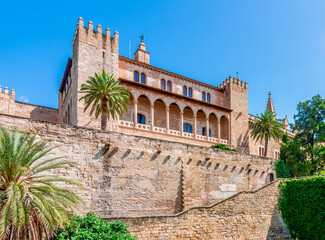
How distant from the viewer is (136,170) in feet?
55.3

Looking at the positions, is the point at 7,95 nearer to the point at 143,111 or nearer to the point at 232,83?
the point at 143,111

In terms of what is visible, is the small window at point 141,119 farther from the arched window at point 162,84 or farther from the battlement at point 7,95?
the battlement at point 7,95

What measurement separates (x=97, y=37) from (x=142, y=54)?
8193 mm

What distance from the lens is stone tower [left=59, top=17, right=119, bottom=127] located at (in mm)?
24891

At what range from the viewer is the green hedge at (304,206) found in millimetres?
18156

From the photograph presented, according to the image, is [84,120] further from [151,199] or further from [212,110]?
[212,110]

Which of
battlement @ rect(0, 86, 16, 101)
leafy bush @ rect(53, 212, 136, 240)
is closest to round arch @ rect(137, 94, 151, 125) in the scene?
battlement @ rect(0, 86, 16, 101)

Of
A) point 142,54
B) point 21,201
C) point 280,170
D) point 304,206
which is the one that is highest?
point 142,54

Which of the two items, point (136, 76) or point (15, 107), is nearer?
point (136, 76)

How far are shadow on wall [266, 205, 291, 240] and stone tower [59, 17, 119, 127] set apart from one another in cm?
1633

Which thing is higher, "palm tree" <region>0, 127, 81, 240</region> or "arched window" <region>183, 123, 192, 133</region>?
"arched window" <region>183, 123, 192, 133</region>

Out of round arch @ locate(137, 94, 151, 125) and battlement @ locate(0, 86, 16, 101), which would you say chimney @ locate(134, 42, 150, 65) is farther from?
battlement @ locate(0, 86, 16, 101)

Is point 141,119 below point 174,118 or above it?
below

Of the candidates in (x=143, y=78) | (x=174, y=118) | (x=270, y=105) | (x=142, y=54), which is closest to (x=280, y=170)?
(x=174, y=118)
